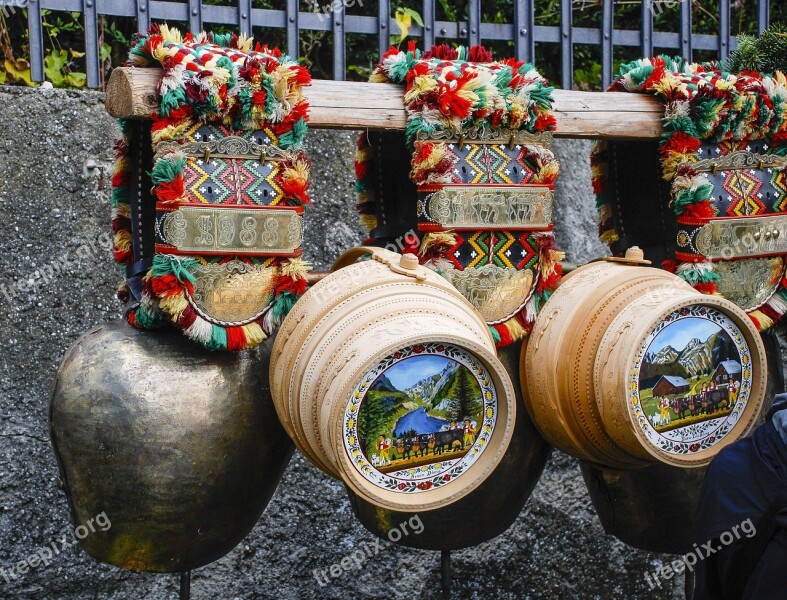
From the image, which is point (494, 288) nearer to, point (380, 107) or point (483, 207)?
point (483, 207)

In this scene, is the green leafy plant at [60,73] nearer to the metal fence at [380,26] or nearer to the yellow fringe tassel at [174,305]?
the metal fence at [380,26]

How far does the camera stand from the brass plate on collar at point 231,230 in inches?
66.7

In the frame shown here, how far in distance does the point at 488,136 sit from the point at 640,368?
54cm

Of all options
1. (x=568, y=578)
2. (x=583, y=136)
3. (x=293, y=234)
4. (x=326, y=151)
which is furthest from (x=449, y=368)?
(x=568, y=578)

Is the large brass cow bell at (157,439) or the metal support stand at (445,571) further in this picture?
the metal support stand at (445,571)

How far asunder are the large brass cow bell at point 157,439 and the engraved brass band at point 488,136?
1.75 feet

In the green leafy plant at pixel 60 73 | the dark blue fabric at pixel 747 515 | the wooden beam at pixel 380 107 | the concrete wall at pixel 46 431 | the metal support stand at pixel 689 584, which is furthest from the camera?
the green leafy plant at pixel 60 73

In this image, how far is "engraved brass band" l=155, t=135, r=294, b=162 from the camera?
5.50ft

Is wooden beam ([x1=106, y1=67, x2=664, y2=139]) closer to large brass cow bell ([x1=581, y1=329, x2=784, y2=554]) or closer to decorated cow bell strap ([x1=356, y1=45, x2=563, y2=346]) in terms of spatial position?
decorated cow bell strap ([x1=356, y1=45, x2=563, y2=346])

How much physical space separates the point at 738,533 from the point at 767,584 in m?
0.08

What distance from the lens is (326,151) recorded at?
286cm

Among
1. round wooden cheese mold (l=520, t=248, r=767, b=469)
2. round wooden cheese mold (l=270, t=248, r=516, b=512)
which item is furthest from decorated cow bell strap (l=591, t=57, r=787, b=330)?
round wooden cheese mold (l=270, t=248, r=516, b=512)

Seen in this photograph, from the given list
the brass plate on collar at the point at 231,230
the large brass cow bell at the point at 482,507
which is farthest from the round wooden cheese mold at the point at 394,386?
the large brass cow bell at the point at 482,507

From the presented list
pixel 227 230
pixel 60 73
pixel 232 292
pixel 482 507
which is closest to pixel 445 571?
pixel 482 507
